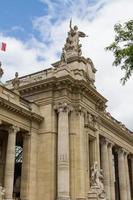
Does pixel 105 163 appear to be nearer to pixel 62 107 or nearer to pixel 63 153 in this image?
pixel 63 153

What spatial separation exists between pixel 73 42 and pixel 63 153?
512 inches

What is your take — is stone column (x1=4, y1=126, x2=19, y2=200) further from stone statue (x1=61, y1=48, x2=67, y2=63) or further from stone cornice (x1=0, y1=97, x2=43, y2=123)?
stone statue (x1=61, y1=48, x2=67, y2=63)

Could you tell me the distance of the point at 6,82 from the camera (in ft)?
128

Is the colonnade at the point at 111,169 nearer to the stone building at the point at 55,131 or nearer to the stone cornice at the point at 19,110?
the stone building at the point at 55,131

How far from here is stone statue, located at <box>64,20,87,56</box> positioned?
3772 centimetres

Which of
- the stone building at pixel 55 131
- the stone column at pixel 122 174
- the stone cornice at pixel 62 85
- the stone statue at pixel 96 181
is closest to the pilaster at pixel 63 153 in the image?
the stone building at pixel 55 131

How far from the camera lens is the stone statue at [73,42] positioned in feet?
124

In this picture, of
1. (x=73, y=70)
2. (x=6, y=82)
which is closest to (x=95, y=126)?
(x=73, y=70)

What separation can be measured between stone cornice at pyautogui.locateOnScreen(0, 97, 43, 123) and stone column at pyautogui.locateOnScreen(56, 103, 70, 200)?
214 cm

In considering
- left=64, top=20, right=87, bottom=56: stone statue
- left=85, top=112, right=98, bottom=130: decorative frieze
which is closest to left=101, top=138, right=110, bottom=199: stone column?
left=85, top=112, right=98, bottom=130: decorative frieze

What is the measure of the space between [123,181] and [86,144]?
15681mm

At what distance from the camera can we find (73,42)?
1503 inches

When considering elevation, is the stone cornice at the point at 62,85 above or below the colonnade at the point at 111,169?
above

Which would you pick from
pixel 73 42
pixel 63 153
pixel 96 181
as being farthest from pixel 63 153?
pixel 73 42
